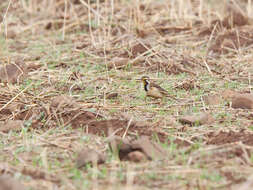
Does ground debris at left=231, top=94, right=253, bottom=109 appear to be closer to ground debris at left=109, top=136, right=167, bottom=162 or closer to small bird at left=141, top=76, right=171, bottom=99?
small bird at left=141, top=76, right=171, bottom=99

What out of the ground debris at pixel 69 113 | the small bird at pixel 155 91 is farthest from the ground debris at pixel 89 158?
the small bird at pixel 155 91

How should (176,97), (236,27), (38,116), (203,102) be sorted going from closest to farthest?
(38,116), (203,102), (176,97), (236,27)

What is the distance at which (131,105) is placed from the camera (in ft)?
18.0

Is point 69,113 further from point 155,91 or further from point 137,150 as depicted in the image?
point 137,150

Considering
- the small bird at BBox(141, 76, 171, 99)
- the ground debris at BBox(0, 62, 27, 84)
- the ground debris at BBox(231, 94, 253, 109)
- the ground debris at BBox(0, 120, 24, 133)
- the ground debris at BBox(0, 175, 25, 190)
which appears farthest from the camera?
the ground debris at BBox(0, 62, 27, 84)

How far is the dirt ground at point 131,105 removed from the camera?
3557 millimetres

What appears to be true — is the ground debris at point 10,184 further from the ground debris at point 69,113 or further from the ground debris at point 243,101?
the ground debris at point 243,101

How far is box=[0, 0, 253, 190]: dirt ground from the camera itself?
3.56 metres

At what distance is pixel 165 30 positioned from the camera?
9398 mm

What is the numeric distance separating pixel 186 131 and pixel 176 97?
1286 millimetres

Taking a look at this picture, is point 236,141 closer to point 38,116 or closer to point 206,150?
point 206,150

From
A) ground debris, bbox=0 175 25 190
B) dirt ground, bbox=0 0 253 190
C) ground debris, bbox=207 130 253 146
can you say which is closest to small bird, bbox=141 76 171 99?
dirt ground, bbox=0 0 253 190

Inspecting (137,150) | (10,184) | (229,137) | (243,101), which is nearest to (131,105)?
(243,101)

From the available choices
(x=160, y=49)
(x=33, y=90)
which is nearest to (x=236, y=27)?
(x=160, y=49)
